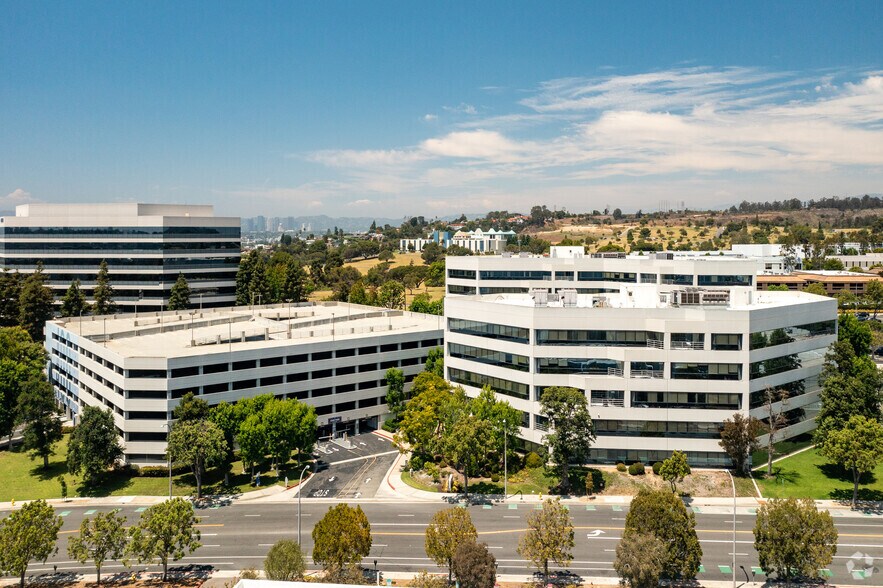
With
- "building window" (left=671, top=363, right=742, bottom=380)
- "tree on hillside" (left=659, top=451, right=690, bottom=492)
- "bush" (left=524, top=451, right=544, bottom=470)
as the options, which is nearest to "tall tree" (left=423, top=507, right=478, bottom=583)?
"bush" (left=524, top=451, right=544, bottom=470)

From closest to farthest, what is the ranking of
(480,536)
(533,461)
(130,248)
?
(480,536) < (533,461) < (130,248)

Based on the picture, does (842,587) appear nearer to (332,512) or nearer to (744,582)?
(744,582)

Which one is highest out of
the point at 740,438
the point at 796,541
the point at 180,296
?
the point at 180,296

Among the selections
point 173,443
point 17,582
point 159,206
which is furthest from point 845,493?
point 159,206

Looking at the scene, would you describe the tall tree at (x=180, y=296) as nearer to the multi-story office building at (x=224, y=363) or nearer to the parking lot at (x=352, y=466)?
the multi-story office building at (x=224, y=363)

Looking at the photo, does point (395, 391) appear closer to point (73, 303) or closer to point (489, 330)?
point (489, 330)

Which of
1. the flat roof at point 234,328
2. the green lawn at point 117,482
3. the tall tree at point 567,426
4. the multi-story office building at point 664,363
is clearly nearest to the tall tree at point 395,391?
the flat roof at point 234,328

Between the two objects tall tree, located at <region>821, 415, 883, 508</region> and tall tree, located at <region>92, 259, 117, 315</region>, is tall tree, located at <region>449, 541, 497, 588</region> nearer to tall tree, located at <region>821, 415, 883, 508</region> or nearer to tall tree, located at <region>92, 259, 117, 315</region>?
tall tree, located at <region>821, 415, 883, 508</region>

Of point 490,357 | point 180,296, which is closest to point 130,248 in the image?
point 180,296
